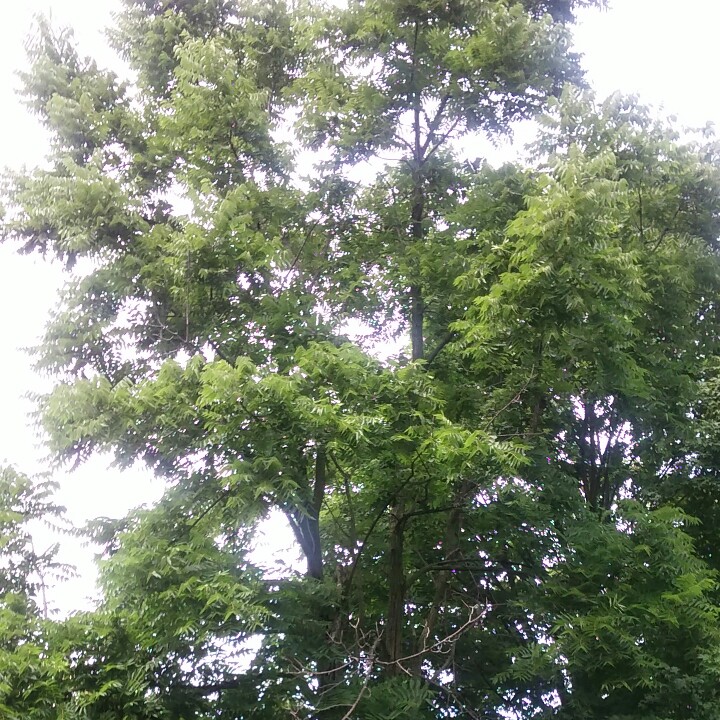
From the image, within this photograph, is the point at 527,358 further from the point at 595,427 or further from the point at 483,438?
the point at 595,427

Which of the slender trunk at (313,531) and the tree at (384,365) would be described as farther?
the slender trunk at (313,531)

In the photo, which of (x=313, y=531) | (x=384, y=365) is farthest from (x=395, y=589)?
(x=384, y=365)

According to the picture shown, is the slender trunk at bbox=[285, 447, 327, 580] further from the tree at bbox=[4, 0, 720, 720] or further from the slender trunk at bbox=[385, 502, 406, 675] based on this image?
the slender trunk at bbox=[385, 502, 406, 675]

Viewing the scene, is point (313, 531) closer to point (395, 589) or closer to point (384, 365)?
point (395, 589)

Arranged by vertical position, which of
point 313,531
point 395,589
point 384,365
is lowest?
point 395,589

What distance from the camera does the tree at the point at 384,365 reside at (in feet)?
15.7

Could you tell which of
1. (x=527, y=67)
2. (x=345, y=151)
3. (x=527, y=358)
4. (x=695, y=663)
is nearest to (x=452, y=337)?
(x=527, y=358)

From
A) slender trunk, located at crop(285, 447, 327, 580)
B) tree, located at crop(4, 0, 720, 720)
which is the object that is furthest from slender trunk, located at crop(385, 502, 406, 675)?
slender trunk, located at crop(285, 447, 327, 580)

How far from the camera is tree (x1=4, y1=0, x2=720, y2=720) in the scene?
15.7 ft

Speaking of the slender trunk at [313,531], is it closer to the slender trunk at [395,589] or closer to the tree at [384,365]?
the tree at [384,365]

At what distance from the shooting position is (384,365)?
5.55 m

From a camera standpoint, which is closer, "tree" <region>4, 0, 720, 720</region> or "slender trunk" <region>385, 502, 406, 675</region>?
"tree" <region>4, 0, 720, 720</region>

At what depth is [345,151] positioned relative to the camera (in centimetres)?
700

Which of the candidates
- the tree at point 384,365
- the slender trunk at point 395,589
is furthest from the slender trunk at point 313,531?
the slender trunk at point 395,589
